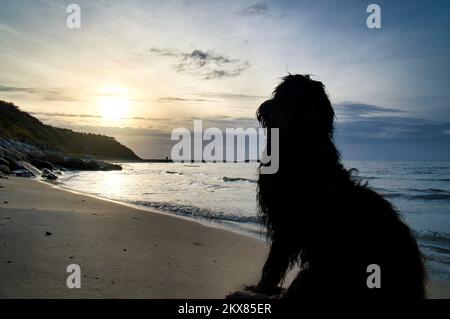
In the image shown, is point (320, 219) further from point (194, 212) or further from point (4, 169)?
point (4, 169)

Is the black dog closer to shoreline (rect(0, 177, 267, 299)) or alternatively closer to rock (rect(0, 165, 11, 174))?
shoreline (rect(0, 177, 267, 299))

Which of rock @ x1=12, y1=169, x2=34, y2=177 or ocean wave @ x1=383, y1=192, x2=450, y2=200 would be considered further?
rock @ x1=12, y1=169, x2=34, y2=177

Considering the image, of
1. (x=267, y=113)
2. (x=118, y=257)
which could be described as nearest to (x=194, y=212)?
(x=118, y=257)

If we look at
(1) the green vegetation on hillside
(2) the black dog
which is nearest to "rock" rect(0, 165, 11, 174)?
(1) the green vegetation on hillside

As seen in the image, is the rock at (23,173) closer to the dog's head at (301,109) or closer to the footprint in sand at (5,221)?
the footprint in sand at (5,221)

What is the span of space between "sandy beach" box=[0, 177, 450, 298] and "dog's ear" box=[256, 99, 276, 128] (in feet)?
5.30

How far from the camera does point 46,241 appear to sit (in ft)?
14.9

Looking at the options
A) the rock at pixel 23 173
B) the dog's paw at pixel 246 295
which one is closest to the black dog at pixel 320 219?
the dog's paw at pixel 246 295

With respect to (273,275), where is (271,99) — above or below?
above

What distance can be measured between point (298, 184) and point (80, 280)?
2067 millimetres

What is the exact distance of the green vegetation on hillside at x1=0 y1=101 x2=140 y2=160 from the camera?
4275 cm
